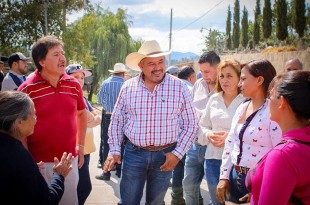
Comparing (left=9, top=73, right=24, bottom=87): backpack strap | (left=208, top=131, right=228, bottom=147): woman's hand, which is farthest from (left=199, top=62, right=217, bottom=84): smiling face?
(left=9, top=73, right=24, bottom=87): backpack strap

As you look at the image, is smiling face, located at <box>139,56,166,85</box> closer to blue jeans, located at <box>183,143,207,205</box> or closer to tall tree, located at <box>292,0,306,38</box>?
blue jeans, located at <box>183,143,207,205</box>

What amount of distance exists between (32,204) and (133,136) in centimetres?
138

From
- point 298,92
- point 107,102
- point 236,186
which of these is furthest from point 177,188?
point 298,92

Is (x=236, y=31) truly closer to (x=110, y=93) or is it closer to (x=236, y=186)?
(x=110, y=93)

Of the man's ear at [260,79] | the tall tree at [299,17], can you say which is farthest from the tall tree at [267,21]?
the man's ear at [260,79]

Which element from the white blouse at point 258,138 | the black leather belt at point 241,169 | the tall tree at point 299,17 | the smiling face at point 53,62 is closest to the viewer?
the white blouse at point 258,138

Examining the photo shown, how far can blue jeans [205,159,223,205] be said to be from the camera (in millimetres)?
3325

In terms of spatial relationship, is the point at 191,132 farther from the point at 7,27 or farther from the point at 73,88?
the point at 7,27

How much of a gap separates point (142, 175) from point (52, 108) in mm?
1079

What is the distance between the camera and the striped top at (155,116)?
10.2 feet

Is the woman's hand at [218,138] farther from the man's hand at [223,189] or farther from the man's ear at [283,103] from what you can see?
the man's ear at [283,103]

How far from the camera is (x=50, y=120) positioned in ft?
9.47

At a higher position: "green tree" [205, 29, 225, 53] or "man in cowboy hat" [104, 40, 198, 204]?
"green tree" [205, 29, 225, 53]

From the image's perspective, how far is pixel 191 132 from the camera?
3203 millimetres
